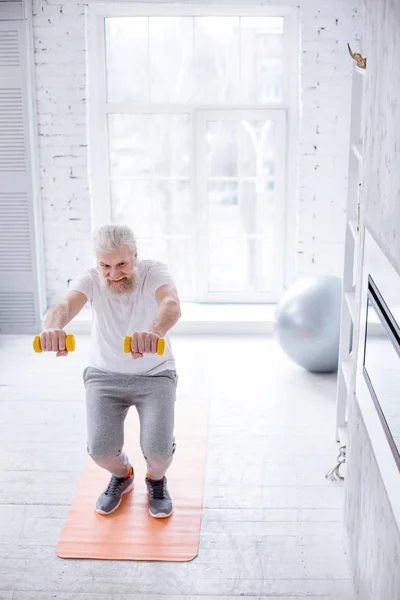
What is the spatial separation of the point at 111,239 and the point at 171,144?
2.54m

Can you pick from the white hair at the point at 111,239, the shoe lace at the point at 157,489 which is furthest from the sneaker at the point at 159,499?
the white hair at the point at 111,239

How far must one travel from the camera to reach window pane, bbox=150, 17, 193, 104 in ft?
17.3

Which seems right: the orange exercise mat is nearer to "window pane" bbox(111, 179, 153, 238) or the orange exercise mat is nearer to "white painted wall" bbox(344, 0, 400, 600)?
"white painted wall" bbox(344, 0, 400, 600)

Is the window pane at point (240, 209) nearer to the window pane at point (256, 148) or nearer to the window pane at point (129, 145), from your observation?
the window pane at point (256, 148)

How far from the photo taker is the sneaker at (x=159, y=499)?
3355 mm

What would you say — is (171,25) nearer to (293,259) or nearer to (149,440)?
(293,259)

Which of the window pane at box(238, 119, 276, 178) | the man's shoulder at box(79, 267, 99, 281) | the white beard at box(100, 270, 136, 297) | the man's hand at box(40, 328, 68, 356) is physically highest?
the window pane at box(238, 119, 276, 178)

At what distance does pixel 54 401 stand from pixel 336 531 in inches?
72.2

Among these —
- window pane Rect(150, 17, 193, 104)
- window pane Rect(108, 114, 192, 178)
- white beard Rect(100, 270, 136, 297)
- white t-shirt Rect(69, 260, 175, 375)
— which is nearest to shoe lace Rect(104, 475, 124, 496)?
white t-shirt Rect(69, 260, 175, 375)

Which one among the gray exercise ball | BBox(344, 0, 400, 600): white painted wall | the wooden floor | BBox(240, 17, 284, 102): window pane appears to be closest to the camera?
BBox(344, 0, 400, 600): white painted wall

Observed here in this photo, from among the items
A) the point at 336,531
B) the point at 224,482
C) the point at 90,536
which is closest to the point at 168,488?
the point at 224,482

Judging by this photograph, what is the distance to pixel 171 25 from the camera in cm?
528

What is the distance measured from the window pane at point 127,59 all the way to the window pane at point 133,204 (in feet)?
1.82

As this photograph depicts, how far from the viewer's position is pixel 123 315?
322 centimetres
